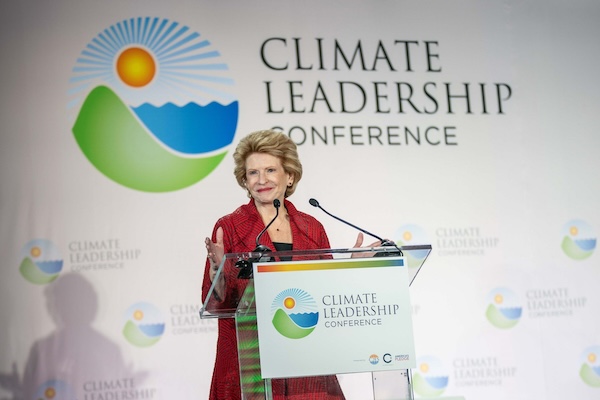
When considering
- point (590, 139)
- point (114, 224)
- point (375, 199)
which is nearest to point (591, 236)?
point (590, 139)

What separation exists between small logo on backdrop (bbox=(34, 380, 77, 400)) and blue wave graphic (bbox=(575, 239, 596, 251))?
136 inches

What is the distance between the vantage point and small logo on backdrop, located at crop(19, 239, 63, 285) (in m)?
5.06

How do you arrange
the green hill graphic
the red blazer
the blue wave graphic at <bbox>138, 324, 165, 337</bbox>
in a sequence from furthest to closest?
the green hill graphic → the blue wave graphic at <bbox>138, 324, 165, 337</bbox> → the red blazer

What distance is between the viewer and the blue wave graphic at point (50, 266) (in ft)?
16.7

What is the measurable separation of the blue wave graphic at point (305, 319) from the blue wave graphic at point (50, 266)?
256 cm

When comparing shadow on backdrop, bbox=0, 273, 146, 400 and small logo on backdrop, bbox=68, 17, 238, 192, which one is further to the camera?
small logo on backdrop, bbox=68, 17, 238, 192

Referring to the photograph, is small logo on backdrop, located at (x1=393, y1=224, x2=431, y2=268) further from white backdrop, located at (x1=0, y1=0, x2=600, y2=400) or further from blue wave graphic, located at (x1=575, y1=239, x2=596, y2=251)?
blue wave graphic, located at (x1=575, y1=239, x2=596, y2=251)

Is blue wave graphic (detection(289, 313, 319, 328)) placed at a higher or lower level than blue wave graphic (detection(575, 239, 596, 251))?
lower

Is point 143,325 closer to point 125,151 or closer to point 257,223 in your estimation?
point 125,151

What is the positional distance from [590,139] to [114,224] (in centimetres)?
336

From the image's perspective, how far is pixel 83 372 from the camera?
5.04 meters

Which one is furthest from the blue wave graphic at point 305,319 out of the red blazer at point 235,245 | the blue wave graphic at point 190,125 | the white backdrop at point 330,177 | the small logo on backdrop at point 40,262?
the blue wave graphic at point 190,125

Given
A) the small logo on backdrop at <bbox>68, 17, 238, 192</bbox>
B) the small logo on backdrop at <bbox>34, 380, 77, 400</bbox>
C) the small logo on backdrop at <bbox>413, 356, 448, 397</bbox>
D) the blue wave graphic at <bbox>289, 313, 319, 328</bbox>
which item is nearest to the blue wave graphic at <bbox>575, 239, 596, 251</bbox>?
the small logo on backdrop at <bbox>413, 356, 448, 397</bbox>

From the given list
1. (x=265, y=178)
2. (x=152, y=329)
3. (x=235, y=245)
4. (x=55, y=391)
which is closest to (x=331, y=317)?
(x=235, y=245)
